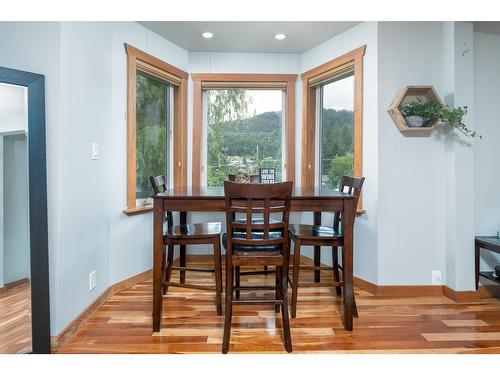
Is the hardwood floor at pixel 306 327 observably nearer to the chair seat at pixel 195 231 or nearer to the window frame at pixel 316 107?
the chair seat at pixel 195 231

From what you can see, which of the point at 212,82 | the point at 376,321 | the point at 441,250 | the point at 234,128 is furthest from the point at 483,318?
the point at 212,82

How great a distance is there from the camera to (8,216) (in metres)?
1.71

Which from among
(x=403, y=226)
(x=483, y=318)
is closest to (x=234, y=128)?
(x=403, y=226)

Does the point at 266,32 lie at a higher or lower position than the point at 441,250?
higher

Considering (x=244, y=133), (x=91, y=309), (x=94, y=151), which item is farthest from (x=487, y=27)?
(x=91, y=309)

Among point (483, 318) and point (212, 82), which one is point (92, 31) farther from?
point (483, 318)

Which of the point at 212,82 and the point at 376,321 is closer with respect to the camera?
the point at 376,321

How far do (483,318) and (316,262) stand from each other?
1238 millimetres

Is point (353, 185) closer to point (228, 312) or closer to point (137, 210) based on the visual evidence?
point (228, 312)

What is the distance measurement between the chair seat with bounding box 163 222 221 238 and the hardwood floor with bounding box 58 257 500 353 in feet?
1.93

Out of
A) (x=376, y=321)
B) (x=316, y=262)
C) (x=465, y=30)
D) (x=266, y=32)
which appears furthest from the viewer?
(x=266, y=32)

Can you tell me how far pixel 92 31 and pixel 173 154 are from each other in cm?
161
